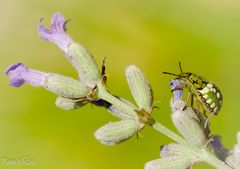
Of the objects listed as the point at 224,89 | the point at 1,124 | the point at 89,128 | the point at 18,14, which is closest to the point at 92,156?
the point at 89,128

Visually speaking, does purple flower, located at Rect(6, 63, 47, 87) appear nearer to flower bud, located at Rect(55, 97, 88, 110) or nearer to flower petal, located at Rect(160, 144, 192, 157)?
flower bud, located at Rect(55, 97, 88, 110)

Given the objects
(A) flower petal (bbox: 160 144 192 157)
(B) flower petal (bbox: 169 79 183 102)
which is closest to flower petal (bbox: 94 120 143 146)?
(A) flower petal (bbox: 160 144 192 157)

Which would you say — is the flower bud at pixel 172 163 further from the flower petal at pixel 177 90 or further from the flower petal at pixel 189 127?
the flower petal at pixel 177 90

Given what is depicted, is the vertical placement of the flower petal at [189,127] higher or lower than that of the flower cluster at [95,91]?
lower

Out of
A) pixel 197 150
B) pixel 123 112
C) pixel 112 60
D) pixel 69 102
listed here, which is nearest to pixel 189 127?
pixel 197 150

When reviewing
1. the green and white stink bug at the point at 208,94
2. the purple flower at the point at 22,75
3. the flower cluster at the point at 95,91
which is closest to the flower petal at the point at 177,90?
the green and white stink bug at the point at 208,94
